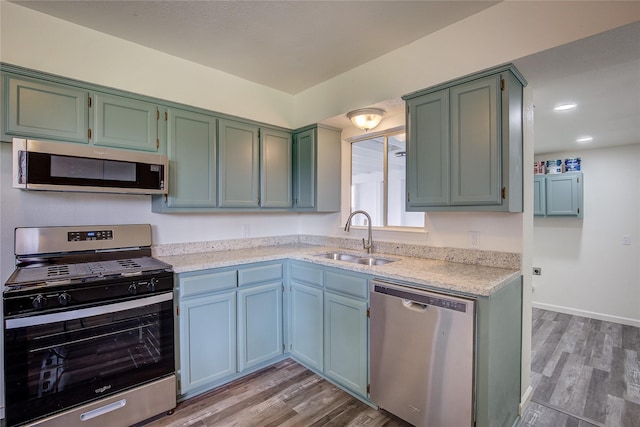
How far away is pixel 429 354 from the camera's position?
5.52 feet

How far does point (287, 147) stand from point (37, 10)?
201 centimetres

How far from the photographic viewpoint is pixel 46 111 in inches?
73.2

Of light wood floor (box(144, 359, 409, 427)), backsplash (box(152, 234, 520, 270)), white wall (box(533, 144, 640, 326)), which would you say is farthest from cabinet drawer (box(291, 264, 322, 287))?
white wall (box(533, 144, 640, 326))

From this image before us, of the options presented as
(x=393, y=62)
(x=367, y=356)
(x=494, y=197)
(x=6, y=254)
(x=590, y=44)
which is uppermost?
(x=393, y=62)

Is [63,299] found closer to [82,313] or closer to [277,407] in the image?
[82,313]

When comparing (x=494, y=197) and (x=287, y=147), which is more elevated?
(x=287, y=147)

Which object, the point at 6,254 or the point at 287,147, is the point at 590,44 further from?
the point at 6,254

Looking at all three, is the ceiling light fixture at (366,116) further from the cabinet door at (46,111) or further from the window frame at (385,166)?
the cabinet door at (46,111)

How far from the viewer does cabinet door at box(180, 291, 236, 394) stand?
2.08 m

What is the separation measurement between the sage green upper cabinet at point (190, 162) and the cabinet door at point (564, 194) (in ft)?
14.2

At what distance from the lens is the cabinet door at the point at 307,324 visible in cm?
238

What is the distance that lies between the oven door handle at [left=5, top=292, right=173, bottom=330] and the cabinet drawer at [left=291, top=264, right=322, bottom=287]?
0.99 meters

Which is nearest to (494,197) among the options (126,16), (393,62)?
(393,62)

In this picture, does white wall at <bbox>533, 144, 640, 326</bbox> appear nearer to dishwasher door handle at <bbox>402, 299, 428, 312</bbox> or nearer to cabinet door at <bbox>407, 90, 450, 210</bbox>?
cabinet door at <bbox>407, 90, 450, 210</bbox>
